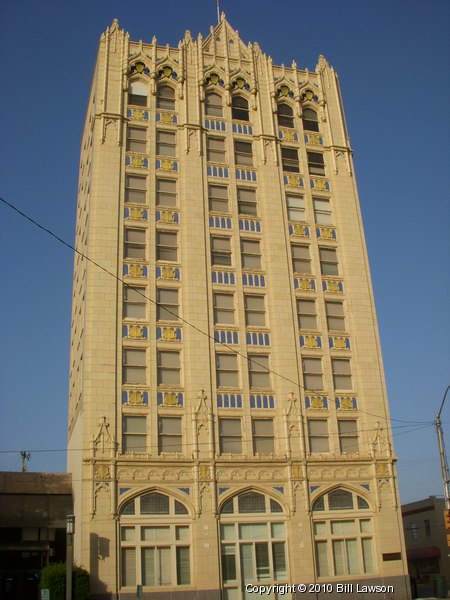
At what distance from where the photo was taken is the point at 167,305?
48.5m

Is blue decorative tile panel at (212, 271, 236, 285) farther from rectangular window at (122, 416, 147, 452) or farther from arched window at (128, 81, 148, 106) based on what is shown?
arched window at (128, 81, 148, 106)

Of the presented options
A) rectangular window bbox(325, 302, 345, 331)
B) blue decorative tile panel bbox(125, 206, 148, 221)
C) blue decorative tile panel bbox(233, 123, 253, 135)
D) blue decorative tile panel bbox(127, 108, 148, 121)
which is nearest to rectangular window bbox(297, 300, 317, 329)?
rectangular window bbox(325, 302, 345, 331)

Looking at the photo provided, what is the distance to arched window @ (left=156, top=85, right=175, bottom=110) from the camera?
5657cm

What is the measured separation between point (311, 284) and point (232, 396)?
39.1 feet

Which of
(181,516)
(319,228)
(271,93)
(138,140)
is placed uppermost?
(271,93)

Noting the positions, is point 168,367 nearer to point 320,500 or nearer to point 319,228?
point 320,500

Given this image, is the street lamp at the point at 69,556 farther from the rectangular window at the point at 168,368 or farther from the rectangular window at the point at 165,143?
the rectangular window at the point at 165,143

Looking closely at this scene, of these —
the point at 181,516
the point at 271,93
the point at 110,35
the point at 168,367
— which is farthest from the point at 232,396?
the point at 110,35

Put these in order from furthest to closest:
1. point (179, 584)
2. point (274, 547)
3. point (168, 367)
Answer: point (168, 367)
point (274, 547)
point (179, 584)

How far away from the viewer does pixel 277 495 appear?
44.7m

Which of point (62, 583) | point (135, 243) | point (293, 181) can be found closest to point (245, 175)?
point (293, 181)

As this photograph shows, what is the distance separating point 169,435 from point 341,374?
571 inches

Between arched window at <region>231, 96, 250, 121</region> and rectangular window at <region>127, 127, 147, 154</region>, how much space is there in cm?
875

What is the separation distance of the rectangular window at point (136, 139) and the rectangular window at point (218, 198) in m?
6.61
